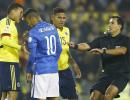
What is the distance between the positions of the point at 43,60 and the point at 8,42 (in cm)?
86

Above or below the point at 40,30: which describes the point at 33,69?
below

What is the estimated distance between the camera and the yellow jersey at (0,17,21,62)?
10.8 meters

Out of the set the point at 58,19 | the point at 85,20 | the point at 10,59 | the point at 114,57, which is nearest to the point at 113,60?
the point at 114,57

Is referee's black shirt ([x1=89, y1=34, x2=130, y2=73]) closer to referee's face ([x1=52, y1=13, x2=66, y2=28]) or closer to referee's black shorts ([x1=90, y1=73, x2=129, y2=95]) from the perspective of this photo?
referee's black shorts ([x1=90, y1=73, x2=129, y2=95])

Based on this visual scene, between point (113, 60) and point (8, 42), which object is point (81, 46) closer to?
point (113, 60)

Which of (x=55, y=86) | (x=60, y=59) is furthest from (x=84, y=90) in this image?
(x=55, y=86)

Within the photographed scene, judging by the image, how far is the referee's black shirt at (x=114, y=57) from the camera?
36.6ft

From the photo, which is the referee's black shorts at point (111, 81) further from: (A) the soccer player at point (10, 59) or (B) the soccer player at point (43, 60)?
(A) the soccer player at point (10, 59)

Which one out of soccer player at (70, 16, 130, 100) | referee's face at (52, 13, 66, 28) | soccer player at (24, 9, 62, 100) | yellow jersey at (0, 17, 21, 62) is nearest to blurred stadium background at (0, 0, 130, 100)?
referee's face at (52, 13, 66, 28)

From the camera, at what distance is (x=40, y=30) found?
1020cm

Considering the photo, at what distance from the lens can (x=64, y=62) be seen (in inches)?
456

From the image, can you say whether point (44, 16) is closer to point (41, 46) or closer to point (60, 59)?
point (60, 59)

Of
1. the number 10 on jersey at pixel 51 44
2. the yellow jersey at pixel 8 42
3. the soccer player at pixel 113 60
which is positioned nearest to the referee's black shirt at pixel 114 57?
the soccer player at pixel 113 60

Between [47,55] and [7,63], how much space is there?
1114 mm
